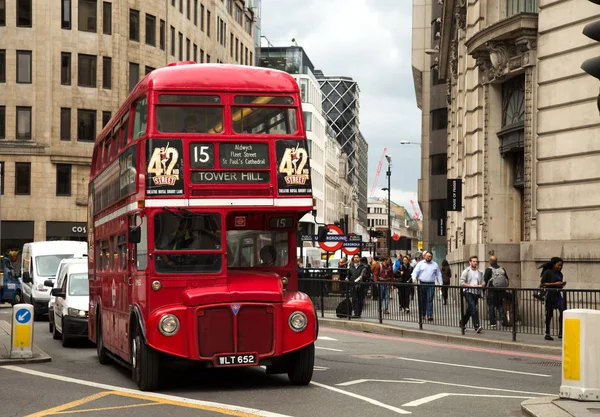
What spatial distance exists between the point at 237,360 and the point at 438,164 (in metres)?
60.7

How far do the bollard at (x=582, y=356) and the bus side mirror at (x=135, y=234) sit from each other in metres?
5.42

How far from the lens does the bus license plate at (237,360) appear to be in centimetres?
1408

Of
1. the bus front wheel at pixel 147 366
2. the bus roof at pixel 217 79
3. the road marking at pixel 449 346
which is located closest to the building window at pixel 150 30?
the road marking at pixel 449 346

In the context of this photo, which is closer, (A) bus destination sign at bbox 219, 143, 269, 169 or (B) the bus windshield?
(B) the bus windshield

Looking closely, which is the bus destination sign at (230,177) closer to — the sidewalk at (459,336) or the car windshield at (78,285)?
the sidewalk at (459,336)

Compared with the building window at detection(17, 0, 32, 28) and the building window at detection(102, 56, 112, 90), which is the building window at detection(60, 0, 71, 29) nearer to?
the building window at detection(17, 0, 32, 28)

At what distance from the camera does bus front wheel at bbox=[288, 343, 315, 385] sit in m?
14.6

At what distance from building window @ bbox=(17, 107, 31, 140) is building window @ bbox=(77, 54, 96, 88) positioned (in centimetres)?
337

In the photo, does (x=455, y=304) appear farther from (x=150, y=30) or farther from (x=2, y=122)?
(x=150, y=30)

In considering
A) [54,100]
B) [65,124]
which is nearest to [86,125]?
[65,124]

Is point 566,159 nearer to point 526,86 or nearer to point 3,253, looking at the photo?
point 526,86

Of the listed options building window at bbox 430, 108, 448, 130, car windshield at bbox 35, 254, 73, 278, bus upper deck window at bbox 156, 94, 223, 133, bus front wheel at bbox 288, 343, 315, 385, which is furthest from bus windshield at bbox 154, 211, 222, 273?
building window at bbox 430, 108, 448, 130

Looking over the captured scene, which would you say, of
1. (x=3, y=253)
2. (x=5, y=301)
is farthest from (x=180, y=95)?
(x=3, y=253)

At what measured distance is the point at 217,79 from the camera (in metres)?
15.2
